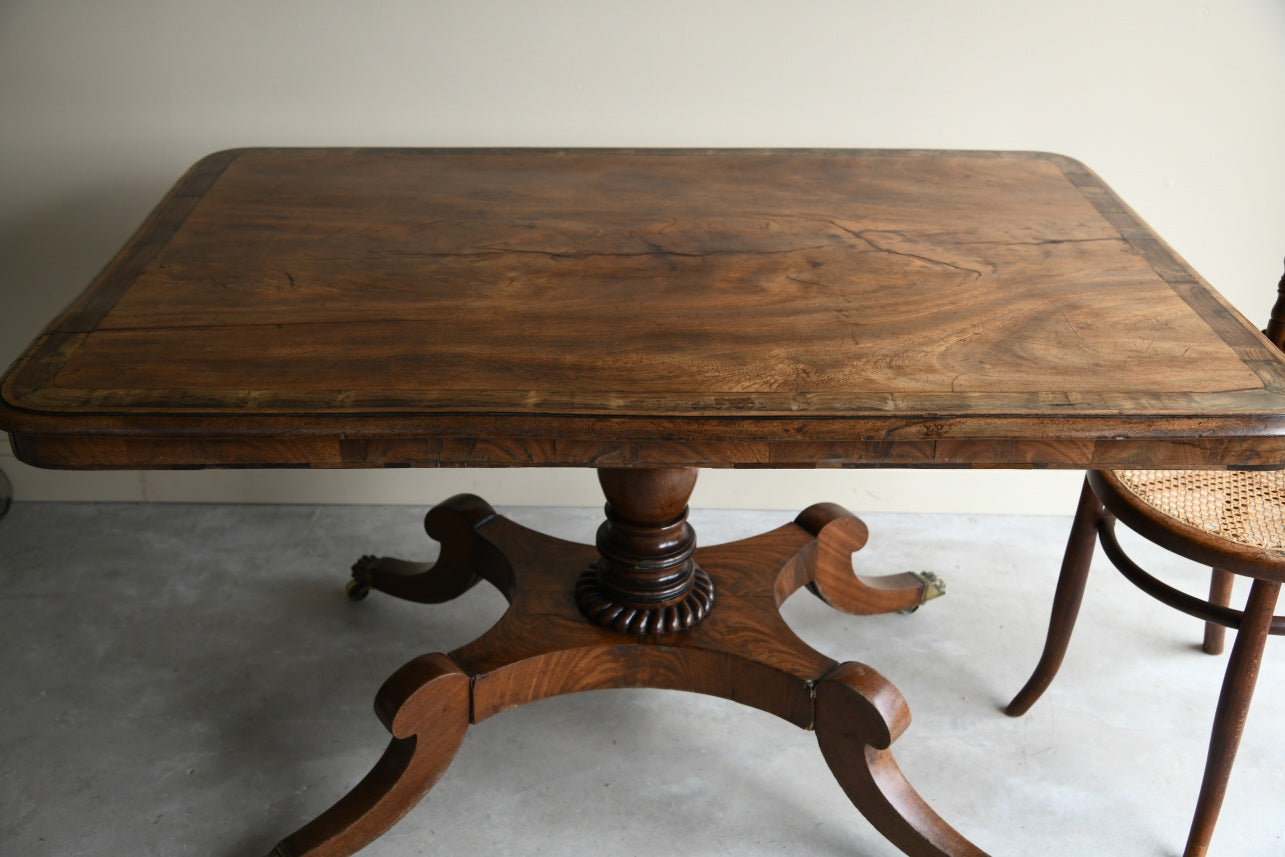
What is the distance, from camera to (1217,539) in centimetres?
139

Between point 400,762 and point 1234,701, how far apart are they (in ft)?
3.65

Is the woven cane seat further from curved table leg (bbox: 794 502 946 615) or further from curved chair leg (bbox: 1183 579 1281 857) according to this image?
curved table leg (bbox: 794 502 946 615)

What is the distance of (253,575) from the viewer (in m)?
2.16

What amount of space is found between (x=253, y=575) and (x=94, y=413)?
3.77 feet

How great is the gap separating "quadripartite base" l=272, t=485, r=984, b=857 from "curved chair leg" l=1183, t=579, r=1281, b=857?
33 centimetres

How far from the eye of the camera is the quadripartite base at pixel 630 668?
1.49 meters

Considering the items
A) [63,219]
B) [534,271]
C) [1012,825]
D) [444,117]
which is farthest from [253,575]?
[1012,825]

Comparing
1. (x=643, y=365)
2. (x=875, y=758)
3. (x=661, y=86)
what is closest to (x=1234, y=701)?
(x=875, y=758)

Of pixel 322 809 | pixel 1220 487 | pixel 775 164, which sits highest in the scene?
pixel 775 164

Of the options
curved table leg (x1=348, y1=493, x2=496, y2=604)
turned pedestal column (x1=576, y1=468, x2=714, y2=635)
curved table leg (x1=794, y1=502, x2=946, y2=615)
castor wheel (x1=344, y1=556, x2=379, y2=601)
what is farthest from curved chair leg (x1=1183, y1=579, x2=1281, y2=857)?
castor wheel (x1=344, y1=556, x2=379, y2=601)

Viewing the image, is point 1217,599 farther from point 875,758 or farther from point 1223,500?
point 875,758

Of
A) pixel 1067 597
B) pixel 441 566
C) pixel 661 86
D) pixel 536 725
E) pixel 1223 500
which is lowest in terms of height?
pixel 536 725

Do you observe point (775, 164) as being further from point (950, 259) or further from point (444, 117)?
point (444, 117)

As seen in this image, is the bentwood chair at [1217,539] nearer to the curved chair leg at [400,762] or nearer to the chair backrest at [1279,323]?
the chair backrest at [1279,323]
